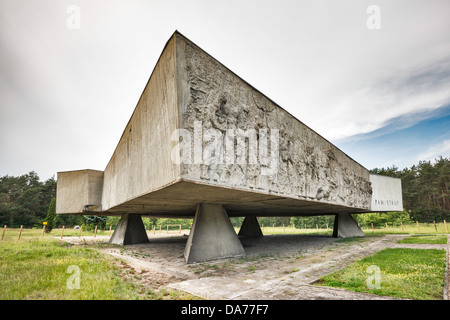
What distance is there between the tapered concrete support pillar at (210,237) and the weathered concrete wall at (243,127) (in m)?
2.26

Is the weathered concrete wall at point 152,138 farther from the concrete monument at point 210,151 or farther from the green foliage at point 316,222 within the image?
the green foliage at point 316,222

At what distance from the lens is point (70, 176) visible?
14.5 m

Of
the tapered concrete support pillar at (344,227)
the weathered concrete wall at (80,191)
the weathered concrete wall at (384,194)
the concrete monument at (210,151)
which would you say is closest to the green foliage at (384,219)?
the weathered concrete wall at (384,194)

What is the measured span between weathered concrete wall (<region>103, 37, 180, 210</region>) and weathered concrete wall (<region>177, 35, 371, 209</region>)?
38 centimetres

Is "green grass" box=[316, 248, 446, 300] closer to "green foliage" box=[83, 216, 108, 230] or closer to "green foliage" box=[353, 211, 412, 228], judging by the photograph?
"green foliage" box=[353, 211, 412, 228]

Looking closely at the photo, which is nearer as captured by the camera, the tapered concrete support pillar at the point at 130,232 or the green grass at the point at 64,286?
the green grass at the point at 64,286

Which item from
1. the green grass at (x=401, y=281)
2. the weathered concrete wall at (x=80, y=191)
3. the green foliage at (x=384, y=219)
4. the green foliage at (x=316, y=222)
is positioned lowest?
the green foliage at (x=316, y=222)

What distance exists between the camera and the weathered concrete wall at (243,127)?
5.54 m

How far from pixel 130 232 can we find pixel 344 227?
1474cm

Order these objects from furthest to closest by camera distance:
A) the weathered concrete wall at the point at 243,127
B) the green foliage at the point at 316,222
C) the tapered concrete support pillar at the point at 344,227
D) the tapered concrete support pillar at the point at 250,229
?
the green foliage at the point at 316,222
the tapered concrete support pillar at the point at 250,229
the tapered concrete support pillar at the point at 344,227
the weathered concrete wall at the point at 243,127

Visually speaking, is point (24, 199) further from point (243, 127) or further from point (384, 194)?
point (384, 194)

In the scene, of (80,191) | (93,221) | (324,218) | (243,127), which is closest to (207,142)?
(243,127)

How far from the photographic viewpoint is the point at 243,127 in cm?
687
